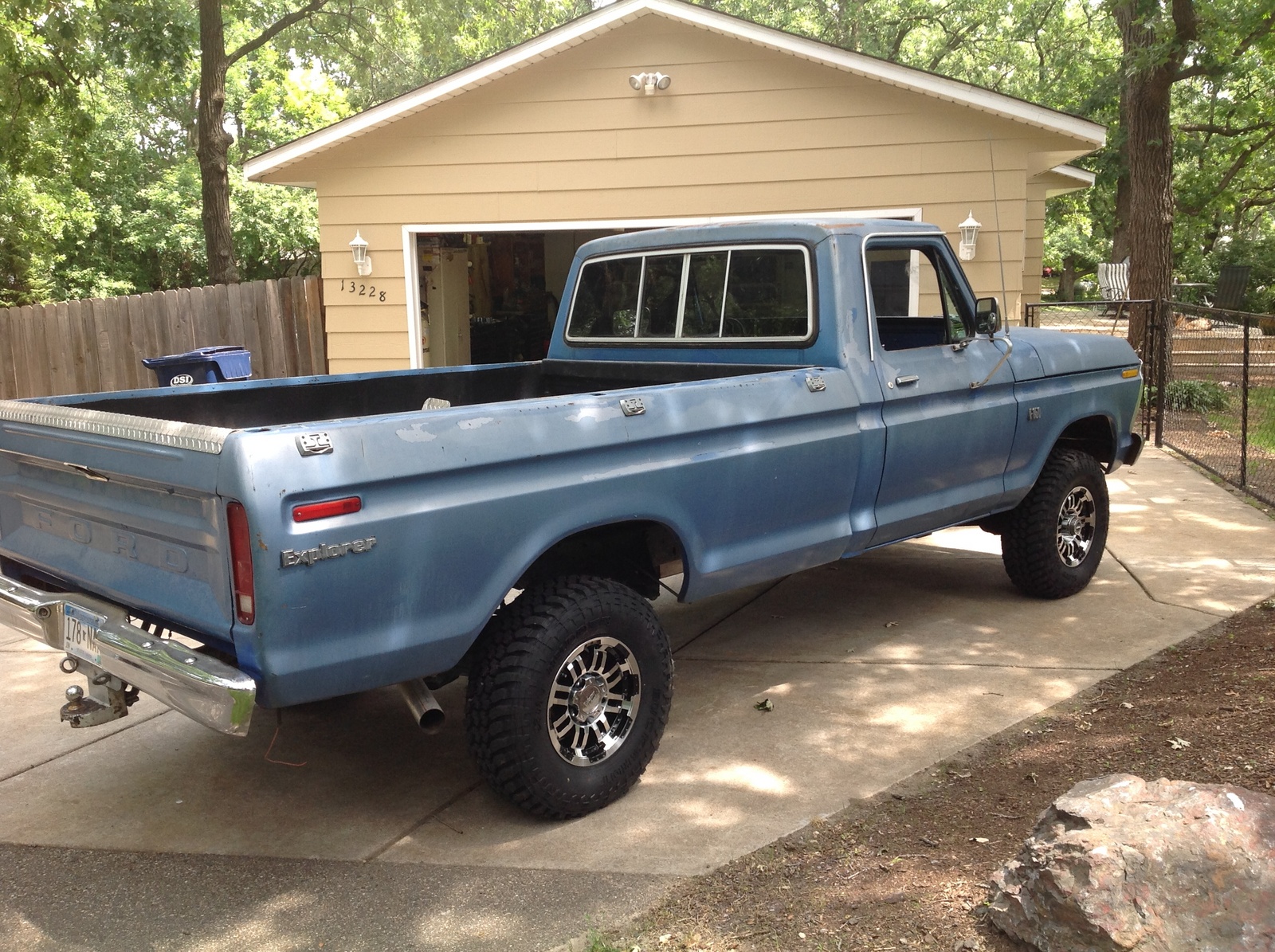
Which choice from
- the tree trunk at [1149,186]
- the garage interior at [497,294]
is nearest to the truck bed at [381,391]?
the garage interior at [497,294]

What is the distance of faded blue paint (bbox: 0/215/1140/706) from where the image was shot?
303cm

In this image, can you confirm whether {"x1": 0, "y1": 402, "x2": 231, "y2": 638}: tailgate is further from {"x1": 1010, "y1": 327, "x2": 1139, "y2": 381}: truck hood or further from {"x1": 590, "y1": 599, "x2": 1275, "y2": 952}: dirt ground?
{"x1": 1010, "y1": 327, "x2": 1139, "y2": 381}: truck hood

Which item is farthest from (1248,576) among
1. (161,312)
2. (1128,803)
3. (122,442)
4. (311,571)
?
(161,312)

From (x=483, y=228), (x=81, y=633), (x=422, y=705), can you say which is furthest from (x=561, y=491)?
(x=483, y=228)

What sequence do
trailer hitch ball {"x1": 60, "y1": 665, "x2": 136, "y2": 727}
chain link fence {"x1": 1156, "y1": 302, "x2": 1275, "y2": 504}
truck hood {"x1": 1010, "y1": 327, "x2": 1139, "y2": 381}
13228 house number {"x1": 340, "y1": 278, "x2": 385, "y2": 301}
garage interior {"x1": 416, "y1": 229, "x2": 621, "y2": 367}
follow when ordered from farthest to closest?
garage interior {"x1": 416, "y1": 229, "x2": 621, "y2": 367} < 13228 house number {"x1": 340, "y1": 278, "x2": 385, "y2": 301} < chain link fence {"x1": 1156, "y1": 302, "x2": 1275, "y2": 504} < truck hood {"x1": 1010, "y1": 327, "x2": 1139, "y2": 381} < trailer hitch ball {"x1": 60, "y1": 665, "x2": 136, "y2": 727}

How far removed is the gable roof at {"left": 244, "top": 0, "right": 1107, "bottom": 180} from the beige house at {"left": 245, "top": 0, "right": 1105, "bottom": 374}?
0.05ft

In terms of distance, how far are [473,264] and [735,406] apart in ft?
35.6

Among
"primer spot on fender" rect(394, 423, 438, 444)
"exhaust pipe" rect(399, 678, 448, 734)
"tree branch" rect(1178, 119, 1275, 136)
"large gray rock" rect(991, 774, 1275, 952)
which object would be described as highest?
"tree branch" rect(1178, 119, 1275, 136)

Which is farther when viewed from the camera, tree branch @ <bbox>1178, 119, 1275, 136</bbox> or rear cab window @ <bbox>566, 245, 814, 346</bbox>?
tree branch @ <bbox>1178, 119, 1275, 136</bbox>

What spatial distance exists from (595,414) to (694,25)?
7728 millimetres

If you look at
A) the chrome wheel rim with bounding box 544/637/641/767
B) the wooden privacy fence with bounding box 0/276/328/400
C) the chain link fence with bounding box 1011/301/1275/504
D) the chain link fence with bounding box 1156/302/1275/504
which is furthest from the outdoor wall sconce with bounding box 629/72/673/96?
the chrome wheel rim with bounding box 544/637/641/767

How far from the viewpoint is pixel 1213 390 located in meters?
13.6

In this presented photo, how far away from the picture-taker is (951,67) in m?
34.8

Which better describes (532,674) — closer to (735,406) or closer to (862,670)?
(735,406)
